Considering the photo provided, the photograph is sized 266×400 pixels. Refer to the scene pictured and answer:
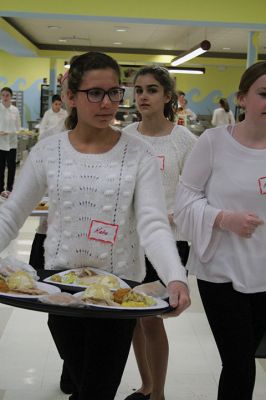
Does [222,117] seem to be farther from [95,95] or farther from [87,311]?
[87,311]

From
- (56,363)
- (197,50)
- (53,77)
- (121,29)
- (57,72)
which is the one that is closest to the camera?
(56,363)

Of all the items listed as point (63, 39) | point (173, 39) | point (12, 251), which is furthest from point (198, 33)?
point (12, 251)

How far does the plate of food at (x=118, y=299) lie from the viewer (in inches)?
61.6

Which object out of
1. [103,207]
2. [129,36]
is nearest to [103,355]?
[103,207]

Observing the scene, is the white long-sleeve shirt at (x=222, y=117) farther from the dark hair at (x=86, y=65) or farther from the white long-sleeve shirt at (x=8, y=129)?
the dark hair at (x=86, y=65)

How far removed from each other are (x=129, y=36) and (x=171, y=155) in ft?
40.8

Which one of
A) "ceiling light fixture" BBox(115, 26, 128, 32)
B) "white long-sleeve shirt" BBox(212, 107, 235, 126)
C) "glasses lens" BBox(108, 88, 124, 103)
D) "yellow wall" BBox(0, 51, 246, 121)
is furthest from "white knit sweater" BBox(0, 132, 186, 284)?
"yellow wall" BBox(0, 51, 246, 121)

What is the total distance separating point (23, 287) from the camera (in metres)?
1.66

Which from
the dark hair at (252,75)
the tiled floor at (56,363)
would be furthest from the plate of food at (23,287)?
the tiled floor at (56,363)

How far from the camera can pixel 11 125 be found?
10352mm

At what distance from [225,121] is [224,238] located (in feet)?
42.5

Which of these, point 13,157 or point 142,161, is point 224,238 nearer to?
point 142,161

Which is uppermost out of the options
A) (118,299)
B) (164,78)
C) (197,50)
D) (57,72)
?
(197,50)

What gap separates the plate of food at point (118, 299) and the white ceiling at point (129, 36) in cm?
1068
